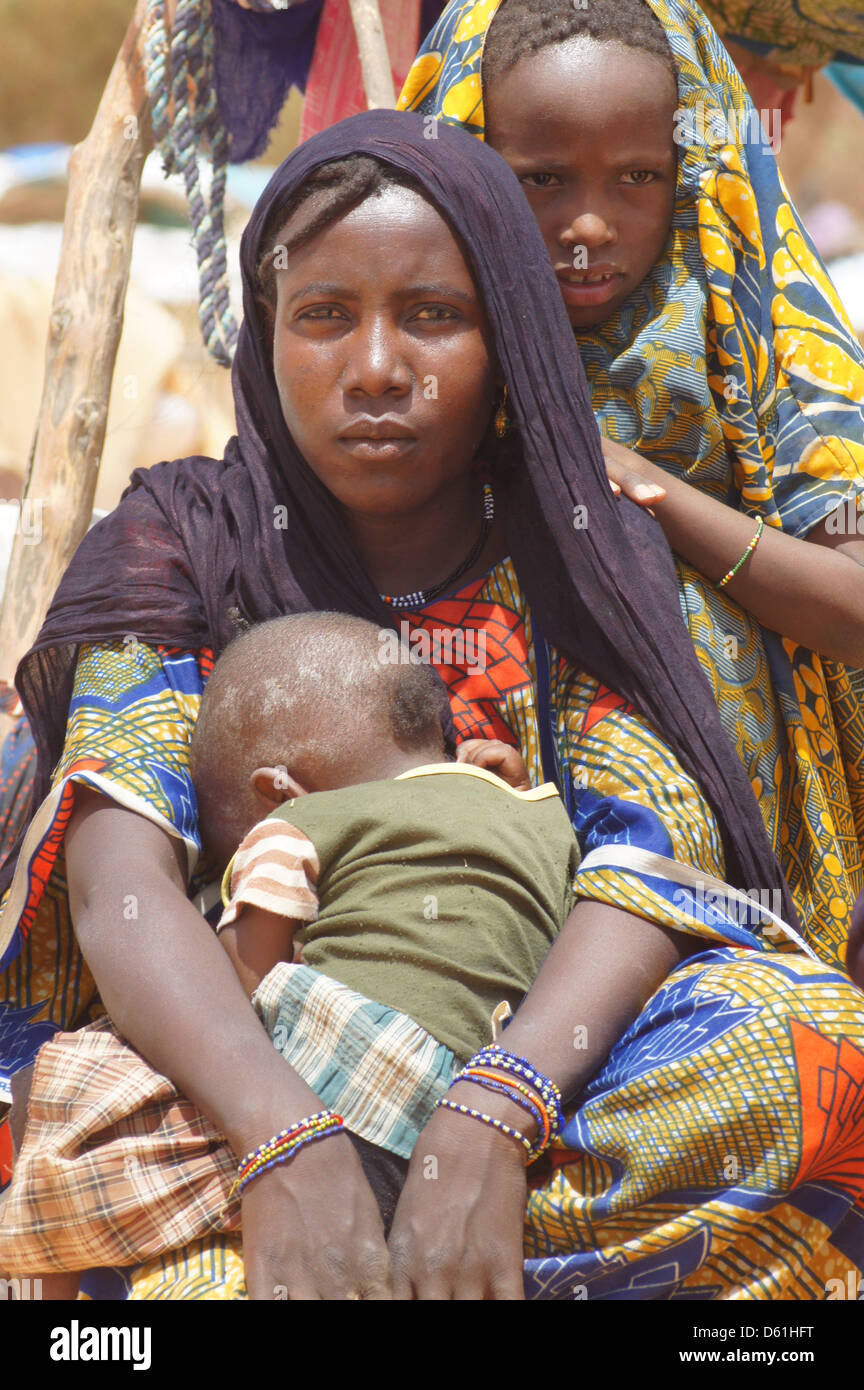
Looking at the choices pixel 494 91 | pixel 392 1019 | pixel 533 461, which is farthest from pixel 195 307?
pixel 392 1019

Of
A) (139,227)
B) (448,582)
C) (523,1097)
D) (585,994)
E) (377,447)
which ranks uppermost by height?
(139,227)

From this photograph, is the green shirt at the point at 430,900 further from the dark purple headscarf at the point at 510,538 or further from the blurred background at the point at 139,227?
the blurred background at the point at 139,227

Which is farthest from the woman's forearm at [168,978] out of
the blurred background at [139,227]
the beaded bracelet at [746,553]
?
the blurred background at [139,227]

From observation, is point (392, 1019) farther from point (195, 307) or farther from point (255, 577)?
point (195, 307)

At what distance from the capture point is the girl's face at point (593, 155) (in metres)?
2.34

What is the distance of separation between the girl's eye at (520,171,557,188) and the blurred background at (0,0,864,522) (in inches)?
152

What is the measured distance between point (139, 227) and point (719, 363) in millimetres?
5315

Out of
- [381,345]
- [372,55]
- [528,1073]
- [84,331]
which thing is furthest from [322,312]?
[84,331]

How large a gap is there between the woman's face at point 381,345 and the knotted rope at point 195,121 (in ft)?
4.33

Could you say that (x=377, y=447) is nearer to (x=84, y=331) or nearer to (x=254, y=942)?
(x=254, y=942)

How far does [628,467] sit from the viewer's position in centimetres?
227

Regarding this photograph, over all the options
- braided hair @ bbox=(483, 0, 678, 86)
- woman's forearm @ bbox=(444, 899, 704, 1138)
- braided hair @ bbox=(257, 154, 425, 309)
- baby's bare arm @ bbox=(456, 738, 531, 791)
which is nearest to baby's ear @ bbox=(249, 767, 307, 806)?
baby's bare arm @ bbox=(456, 738, 531, 791)

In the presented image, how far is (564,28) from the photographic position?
2408 mm
